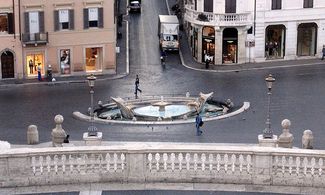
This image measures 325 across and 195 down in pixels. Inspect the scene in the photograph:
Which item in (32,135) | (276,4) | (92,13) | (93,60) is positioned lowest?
(32,135)

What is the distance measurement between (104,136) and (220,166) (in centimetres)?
3065

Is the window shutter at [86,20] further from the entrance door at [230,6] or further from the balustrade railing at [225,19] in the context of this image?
the entrance door at [230,6]

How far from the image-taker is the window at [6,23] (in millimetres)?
81500

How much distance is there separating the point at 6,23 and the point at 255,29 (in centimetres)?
2482

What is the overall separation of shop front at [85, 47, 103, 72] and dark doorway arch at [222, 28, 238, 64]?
41.3ft

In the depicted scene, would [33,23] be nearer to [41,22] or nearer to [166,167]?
[41,22]

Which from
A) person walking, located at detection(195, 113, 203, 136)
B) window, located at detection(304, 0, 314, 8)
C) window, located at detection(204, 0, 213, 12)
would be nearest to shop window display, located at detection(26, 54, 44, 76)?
window, located at detection(204, 0, 213, 12)

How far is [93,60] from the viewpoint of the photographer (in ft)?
278

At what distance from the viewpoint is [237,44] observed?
8825 cm

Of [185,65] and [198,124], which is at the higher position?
[185,65]

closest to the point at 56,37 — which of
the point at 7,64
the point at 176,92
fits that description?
the point at 7,64

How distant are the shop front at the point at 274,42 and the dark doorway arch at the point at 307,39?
1.86m

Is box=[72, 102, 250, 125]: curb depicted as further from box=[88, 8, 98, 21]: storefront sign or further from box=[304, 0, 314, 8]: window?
box=[304, 0, 314, 8]: window

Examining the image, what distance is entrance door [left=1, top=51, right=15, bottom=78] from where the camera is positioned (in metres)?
82.3
